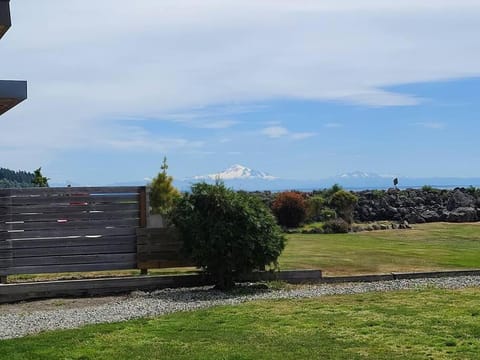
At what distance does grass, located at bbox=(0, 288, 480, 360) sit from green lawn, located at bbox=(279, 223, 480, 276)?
4128mm

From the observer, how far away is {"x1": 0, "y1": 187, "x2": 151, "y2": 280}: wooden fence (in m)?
13.4

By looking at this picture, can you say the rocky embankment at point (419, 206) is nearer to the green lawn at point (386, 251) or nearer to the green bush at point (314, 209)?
the green bush at point (314, 209)

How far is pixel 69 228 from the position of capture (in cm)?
1367

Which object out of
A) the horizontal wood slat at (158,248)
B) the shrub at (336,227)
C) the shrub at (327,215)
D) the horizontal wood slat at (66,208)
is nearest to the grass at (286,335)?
the horizontal wood slat at (158,248)

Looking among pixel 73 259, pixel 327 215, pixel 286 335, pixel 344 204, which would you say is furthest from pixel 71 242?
pixel 344 204

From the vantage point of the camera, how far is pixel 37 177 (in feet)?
91.0

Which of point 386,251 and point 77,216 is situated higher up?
point 77,216

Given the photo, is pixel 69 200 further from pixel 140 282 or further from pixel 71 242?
pixel 140 282

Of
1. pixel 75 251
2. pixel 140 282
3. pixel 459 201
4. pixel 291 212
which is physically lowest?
pixel 140 282

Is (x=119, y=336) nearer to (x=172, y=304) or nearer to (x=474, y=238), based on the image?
(x=172, y=304)

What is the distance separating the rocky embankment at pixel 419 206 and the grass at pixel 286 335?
61.5 feet

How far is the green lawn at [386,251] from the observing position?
15133 mm

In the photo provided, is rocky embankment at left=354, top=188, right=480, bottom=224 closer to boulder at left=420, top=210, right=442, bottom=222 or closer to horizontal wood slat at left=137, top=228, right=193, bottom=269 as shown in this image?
boulder at left=420, top=210, right=442, bottom=222

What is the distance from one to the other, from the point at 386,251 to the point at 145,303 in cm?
820
